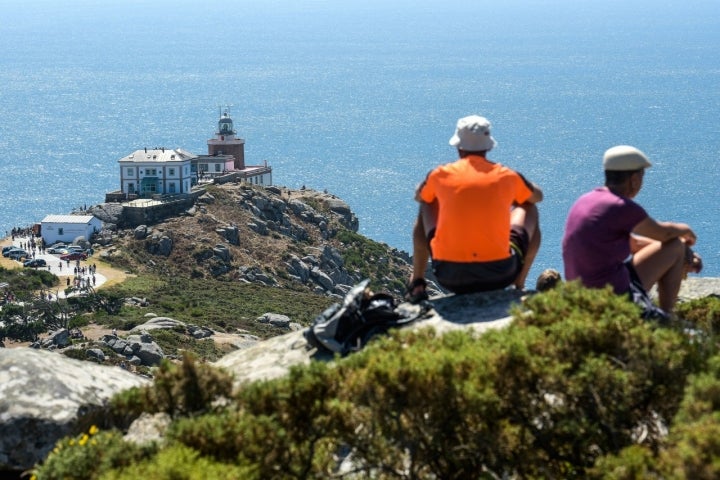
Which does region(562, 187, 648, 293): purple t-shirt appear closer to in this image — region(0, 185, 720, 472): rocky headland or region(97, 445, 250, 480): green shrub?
region(0, 185, 720, 472): rocky headland

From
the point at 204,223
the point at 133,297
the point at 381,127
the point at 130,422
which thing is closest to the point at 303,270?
the point at 204,223

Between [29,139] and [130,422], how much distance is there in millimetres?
178806

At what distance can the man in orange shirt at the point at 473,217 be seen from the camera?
9289 mm

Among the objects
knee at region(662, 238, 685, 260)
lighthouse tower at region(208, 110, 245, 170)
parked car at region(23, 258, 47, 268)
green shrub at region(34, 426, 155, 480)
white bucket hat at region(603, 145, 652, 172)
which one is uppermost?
white bucket hat at region(603, 145, 652, 172)

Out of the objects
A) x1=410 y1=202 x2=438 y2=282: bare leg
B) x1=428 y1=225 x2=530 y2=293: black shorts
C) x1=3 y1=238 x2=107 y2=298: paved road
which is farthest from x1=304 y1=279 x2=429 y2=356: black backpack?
x1=3 y1=238 x2=107 y2=298: paved road

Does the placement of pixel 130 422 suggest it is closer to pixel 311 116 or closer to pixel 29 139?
pixel 29 139

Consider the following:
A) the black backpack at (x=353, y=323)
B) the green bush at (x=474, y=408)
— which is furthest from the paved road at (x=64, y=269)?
the green bush at (x=474, y=408)

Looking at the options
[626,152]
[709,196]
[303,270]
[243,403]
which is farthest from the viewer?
[709,196]

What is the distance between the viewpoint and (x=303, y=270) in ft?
235

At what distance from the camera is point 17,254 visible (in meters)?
67.6

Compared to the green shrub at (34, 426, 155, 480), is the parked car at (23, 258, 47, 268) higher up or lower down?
lower down

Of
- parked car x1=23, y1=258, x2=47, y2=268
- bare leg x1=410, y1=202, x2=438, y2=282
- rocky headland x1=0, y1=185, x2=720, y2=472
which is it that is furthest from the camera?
parked car x1=23, y1=258, x2=47, y2=268

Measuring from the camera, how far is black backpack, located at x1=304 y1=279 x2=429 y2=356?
8.91 m

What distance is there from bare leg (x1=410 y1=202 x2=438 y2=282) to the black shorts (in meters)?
0.30
